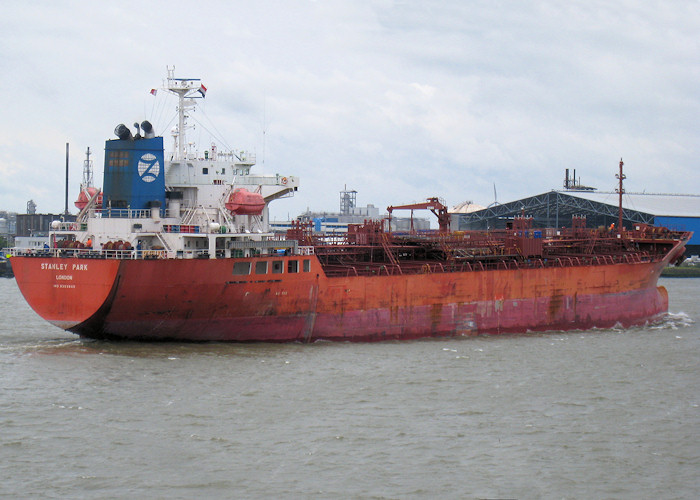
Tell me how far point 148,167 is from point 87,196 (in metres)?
3.75

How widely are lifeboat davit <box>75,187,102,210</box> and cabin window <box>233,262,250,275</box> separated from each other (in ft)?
19.6

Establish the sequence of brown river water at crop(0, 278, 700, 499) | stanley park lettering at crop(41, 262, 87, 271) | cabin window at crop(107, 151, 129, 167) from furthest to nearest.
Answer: cabin window at crop(107, 151, 129, 167), stanley park lettering at crop(41, 262, 87, 271), brown river water at crop(0, 278, 700, 499)

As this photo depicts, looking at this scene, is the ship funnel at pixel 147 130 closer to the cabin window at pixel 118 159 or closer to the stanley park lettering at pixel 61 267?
the cabin window at pixel 118 159

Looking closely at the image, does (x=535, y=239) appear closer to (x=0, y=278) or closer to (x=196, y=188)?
(x=196, y=188)

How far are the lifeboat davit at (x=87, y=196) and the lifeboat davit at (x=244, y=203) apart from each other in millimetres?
4820

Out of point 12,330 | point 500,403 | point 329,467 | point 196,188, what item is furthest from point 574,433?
point 12,330

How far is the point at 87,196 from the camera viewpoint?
2802 centimetres

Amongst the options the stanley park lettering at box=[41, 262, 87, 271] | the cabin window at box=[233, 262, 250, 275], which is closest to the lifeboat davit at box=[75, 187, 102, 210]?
the stanley park lettering at box=[41, 262, 87, 271]

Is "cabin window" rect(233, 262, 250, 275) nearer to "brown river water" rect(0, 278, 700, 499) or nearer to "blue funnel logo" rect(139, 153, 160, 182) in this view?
"brown river water" rect(0, 278, 700, 499)

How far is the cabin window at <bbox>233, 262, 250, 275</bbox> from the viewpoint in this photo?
24750 mm

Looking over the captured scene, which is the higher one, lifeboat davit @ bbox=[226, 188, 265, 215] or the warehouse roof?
the warehouse roof

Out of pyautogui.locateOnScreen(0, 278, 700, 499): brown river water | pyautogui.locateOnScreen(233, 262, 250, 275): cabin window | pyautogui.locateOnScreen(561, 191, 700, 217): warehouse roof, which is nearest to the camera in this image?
pyautogui.locateOnScreen(0, 278, 700, 499): brown river water

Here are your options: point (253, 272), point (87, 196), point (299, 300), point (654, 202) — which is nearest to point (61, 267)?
point (87, 196)

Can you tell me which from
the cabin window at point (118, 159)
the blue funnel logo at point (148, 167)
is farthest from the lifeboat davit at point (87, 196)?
the blue funnel logo at point (148, 167)
